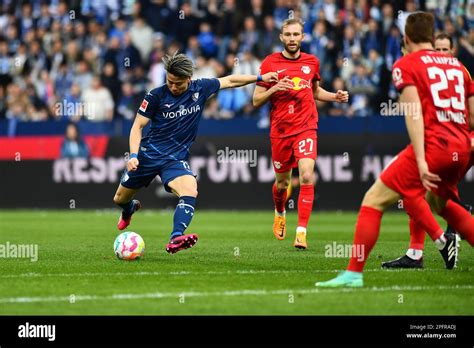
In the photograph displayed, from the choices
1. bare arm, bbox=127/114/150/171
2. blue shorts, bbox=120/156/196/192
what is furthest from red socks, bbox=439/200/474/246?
blue shorts, bbox=120/156/196/192

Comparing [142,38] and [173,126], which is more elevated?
[142,38]

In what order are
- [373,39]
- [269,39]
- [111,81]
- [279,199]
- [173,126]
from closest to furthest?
[173,126]
[279,199]
[373,39]
[269,39]
[111,81]

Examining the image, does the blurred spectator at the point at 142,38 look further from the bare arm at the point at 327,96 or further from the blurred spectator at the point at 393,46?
the bare arm at the point at 327,96

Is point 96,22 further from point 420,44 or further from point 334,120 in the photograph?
point 420,44

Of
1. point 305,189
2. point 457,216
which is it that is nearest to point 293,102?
point 305,189

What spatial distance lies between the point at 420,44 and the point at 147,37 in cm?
1711

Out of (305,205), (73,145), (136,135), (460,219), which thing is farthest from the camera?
(73,145)

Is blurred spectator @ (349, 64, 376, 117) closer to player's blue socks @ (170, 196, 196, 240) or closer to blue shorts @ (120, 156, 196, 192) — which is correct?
blue shorts @ (120, 156, 196, 192)

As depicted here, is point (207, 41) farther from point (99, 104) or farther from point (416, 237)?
point (416, 237)

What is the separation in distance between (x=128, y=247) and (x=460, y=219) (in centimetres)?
396

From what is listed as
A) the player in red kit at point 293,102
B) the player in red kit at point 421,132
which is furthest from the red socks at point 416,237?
the player in red kit at point 293,102
